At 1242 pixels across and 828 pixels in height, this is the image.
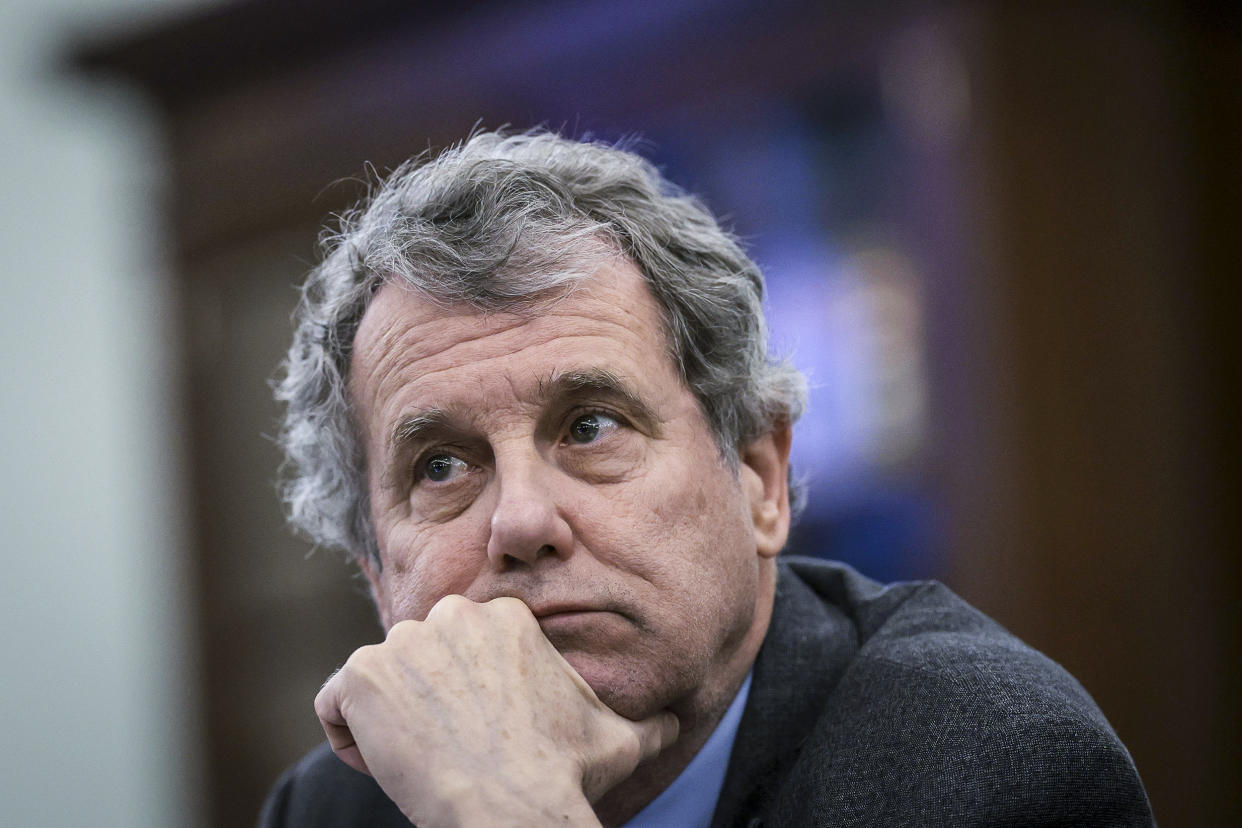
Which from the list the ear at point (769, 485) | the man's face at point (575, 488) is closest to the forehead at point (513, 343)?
the man's face at point (575, 488)

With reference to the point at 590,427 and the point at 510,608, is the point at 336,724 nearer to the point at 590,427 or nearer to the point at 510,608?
the point at 510,608

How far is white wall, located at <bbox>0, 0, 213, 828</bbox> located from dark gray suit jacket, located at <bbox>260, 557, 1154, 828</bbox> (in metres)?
4.03

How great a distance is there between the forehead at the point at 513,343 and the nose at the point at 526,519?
108mm

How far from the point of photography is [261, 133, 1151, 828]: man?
54.2 inches

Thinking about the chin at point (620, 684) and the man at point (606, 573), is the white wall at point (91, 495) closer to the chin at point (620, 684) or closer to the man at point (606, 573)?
the man at point (606, 573)

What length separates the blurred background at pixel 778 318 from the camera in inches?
144

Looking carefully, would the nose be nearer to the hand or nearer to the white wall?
the hand

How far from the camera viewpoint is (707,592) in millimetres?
1599

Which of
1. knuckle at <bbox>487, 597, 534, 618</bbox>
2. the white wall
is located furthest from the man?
the white wall

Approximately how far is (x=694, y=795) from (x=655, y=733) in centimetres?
23

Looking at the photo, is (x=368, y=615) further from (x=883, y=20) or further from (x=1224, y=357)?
(x=1224, y=357)

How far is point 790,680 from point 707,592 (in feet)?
0.82

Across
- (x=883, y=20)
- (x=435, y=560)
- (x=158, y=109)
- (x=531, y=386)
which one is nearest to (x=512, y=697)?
(x=435, y=560)

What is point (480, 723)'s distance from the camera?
53.8 inches
